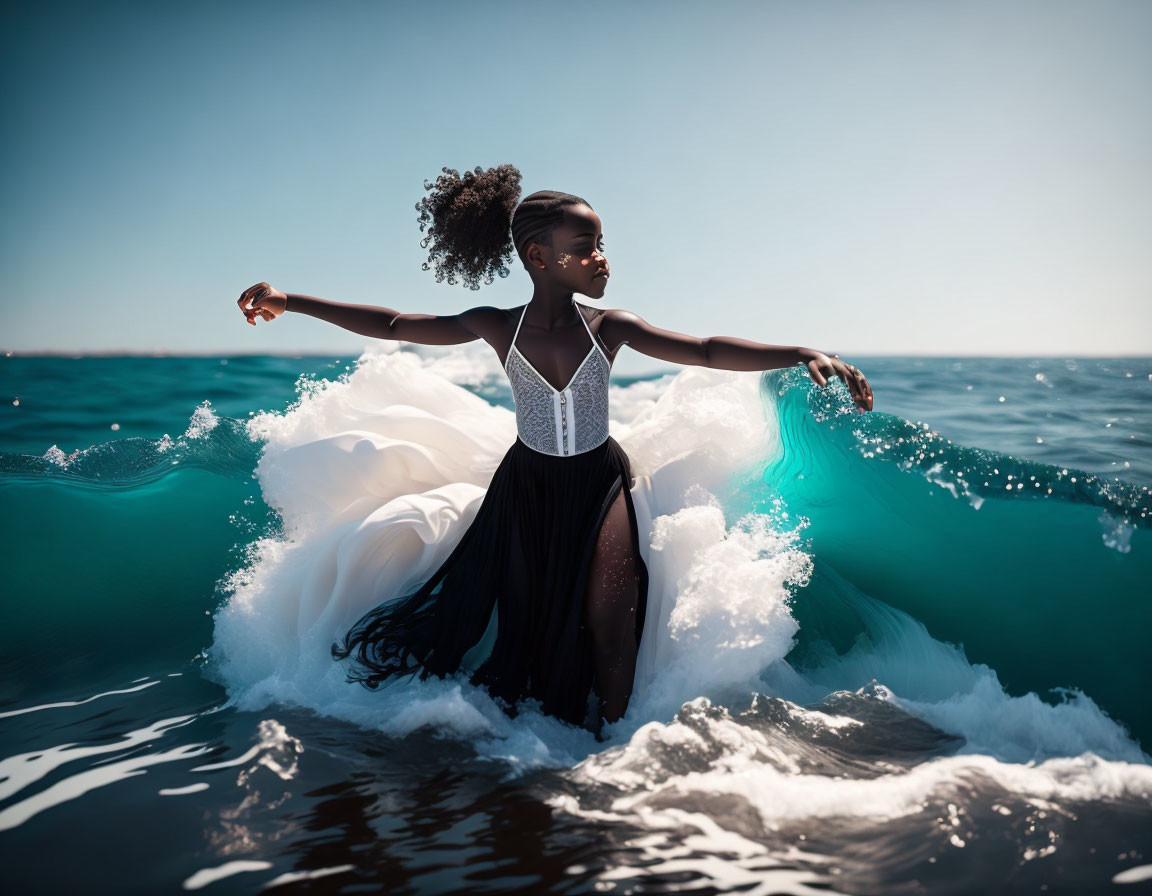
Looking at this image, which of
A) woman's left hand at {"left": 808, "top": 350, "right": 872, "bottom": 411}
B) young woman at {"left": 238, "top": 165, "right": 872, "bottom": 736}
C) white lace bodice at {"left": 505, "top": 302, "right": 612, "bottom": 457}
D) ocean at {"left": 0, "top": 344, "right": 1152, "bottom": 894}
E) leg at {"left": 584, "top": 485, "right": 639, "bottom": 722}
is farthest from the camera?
white lace bodice at {"left": 505, "top": 302, "right": 612, "bottom": 457}

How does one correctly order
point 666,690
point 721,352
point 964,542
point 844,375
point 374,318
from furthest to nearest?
point 964,542
point 374,318
point 721,352
point 666,690
point 844,375

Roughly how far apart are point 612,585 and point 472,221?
208 centimetres

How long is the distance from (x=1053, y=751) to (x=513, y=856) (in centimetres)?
214

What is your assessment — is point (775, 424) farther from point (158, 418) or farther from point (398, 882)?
point (158, 418)

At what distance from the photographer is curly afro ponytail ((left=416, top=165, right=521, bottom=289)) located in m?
3.96

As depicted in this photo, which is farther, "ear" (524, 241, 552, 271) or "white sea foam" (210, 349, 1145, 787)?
"ear" (524, 241, 552, 271)

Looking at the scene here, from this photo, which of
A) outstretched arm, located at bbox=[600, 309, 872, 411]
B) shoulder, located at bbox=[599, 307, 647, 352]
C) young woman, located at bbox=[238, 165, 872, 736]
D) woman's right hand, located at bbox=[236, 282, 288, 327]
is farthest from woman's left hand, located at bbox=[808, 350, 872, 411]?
woman's right hand, located at bbox=[236, 282, 288, 327]

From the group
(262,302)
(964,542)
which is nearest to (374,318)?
(262,302)

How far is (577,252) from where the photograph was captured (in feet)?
11.2

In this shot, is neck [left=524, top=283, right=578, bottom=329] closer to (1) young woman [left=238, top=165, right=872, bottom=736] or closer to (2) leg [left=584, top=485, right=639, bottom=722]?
(1) young woman [left=238, top=165, right=872, bottom=736]

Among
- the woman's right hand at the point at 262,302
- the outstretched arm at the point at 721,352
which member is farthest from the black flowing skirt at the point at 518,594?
the woman's right hand at the point at 262,302

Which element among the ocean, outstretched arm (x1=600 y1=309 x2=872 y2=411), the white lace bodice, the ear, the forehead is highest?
the forehead

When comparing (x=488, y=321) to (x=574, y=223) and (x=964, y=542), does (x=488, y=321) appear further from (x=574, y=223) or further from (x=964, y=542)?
(x=964, y=542)

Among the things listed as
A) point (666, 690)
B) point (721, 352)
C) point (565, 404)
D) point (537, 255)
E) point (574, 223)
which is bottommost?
point (666, 690)
